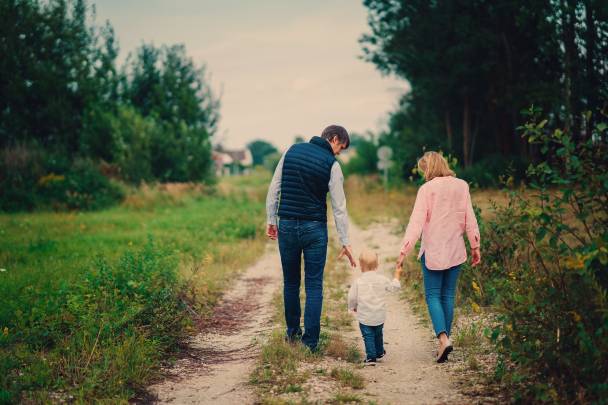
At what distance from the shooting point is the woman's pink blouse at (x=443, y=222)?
5559 mm

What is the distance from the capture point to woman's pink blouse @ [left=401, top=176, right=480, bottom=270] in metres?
5.56

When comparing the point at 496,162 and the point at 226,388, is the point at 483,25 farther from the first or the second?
the point at 226,388

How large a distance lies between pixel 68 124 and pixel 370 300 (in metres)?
30.1

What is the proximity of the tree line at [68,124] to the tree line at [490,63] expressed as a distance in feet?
44.9

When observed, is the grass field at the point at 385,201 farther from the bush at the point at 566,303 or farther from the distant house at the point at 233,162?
the distant house at the point at 233,162

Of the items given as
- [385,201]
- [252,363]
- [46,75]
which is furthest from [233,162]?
[252,363]


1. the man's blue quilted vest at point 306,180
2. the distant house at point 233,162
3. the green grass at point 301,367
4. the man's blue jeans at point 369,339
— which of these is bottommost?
the green grass at point 301,367

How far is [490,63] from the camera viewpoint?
23.4 meters

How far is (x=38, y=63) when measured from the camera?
95.7 feet

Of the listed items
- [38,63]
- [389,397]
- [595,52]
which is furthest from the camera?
[38,63]

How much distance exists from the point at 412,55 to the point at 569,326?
73.8 ft

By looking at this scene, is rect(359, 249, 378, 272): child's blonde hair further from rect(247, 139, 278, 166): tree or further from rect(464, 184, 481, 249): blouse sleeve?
rect(247, 139, 278, 166): tree

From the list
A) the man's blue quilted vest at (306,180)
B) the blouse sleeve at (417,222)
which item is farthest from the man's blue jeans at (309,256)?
the blouse sleeve at (417,222)

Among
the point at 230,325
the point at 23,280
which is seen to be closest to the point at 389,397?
the point at 230,325
